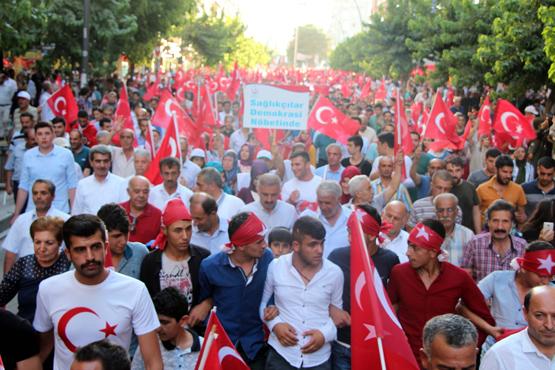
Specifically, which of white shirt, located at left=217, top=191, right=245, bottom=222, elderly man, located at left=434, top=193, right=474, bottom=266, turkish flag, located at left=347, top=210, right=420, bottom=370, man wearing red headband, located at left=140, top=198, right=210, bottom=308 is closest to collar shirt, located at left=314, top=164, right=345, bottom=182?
white shirt, located at left=217, top=191, right=245, bottom=222

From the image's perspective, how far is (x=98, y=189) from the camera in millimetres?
9266

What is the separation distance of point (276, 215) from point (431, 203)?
141 cm

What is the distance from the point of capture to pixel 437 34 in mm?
26734

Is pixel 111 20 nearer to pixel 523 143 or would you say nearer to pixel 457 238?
pixel 523 143

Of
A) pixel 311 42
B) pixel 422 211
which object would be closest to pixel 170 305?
pixel 422 211

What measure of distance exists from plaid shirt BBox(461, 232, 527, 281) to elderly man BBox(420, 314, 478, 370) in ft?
8.40

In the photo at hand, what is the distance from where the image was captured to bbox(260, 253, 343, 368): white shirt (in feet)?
19.1

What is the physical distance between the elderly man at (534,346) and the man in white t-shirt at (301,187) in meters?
5.02

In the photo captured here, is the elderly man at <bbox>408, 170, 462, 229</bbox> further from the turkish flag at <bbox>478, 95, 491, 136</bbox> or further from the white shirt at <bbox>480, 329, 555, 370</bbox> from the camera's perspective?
the turkish flag at <bbox>478, 95, 491, 136</bbox>

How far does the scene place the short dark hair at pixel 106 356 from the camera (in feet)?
13.0

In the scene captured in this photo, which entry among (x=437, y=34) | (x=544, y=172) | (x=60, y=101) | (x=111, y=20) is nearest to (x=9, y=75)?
(x=111, y=20)

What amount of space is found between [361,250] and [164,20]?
99.8ft

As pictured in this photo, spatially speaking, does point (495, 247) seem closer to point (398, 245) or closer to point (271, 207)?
point (398, 245)

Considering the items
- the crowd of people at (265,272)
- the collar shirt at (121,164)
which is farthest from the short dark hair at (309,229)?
the collar shirt at (121,164)
